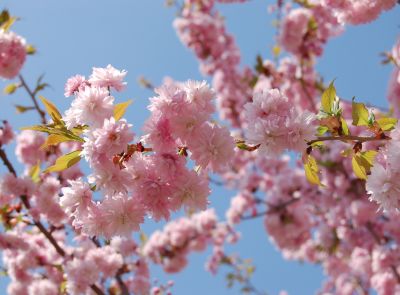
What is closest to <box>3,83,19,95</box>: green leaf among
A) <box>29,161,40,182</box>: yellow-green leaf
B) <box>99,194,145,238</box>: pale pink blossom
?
<box>29,161,40,182</box>: yellow-green leaf

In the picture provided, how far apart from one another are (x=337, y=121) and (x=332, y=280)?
25.9 feet

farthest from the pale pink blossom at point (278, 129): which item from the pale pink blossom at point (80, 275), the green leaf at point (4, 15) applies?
the green leaf at point (4, 15)

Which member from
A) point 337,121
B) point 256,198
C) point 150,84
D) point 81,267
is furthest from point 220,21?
point 337,121

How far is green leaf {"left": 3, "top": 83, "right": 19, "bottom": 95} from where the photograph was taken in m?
4.24

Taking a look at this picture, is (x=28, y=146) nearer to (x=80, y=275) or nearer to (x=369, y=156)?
(x=80, y=275)

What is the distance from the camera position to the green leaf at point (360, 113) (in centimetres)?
163

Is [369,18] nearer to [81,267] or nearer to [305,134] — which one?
[305,134]

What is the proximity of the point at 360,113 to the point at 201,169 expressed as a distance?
0.66m

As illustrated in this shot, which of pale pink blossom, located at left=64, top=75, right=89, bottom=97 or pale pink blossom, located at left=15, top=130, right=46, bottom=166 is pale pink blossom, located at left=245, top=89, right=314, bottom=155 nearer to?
pale pink blossom, located at left=64, top=75, right=89, bottom=97

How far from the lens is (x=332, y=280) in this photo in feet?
28.4

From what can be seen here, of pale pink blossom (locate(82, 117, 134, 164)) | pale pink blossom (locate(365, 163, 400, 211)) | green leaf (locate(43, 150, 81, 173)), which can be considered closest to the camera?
pale pink blossom (locate(365, 163, 400, 211))

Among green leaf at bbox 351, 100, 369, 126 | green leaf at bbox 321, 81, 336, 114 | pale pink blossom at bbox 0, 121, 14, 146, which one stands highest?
pale pink blossom at bbox 0, 121, 14, 146

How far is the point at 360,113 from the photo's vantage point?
164 centimetres

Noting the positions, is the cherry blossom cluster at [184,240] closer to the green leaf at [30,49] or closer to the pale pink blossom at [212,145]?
the green leaf at [30,49]
